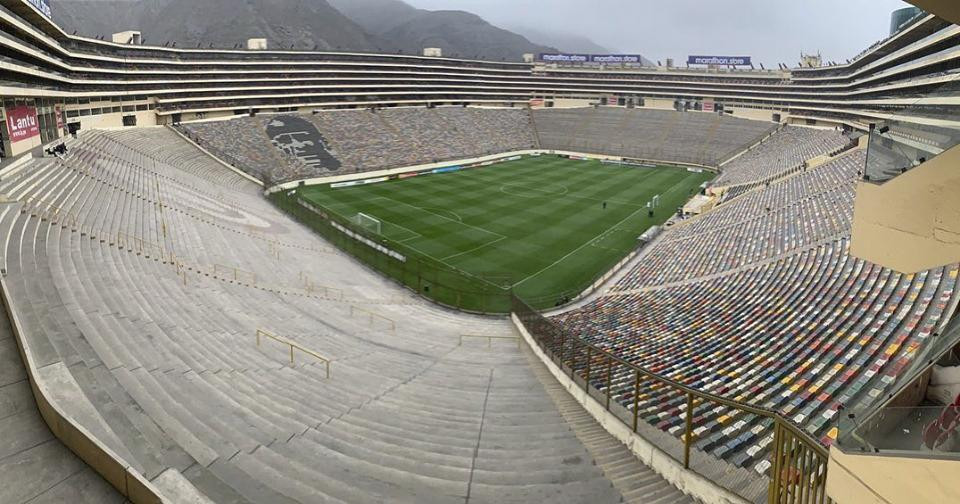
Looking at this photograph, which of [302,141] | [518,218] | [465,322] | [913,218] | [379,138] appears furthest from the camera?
[379,138]

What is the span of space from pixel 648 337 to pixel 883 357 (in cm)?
685

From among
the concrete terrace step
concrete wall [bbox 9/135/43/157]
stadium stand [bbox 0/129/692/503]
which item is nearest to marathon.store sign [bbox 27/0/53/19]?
concrete wall [bbox 9/135/43/157]

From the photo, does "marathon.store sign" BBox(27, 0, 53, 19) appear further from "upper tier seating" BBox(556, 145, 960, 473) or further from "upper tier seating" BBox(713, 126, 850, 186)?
"upper tier seating" BBox(713, 126, 850, 186)

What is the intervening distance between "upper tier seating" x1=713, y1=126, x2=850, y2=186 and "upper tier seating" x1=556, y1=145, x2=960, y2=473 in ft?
75.1

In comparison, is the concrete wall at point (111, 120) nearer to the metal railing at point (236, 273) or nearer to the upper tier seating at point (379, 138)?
the upper tier seating at point (379, 138)

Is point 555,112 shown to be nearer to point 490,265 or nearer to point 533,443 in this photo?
point 490,265

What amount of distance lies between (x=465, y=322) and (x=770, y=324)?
36.5ft

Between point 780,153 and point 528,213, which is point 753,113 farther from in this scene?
point 528,213

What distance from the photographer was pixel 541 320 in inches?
662

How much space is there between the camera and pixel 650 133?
8025 cm

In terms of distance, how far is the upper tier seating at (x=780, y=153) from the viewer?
5009 cm

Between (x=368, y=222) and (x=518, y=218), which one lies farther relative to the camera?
(x=518, y=218)

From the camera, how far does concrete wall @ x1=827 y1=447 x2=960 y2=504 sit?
14.6 ft

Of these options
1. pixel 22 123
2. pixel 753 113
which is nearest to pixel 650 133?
pixel 753 113
